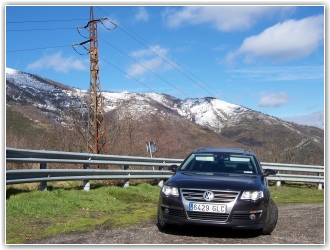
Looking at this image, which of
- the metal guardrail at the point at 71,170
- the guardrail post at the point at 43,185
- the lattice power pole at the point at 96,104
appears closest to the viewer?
the metal guardrail at the point at 71,170

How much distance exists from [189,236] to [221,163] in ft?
6.35

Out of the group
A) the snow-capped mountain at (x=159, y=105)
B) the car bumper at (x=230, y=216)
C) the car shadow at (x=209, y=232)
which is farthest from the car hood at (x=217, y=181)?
the snow-capped mountain at (x=159, y=105)

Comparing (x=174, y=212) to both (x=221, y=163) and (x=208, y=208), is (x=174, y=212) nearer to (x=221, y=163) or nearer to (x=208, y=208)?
(x=208, y=208)

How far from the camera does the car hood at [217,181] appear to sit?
6.77m

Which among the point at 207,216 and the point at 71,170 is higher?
the point at 71,170

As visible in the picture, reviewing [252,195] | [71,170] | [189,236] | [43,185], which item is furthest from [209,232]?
[71,170]

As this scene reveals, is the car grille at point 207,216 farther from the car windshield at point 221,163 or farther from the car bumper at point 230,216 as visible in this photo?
the car windshield at point 221,163

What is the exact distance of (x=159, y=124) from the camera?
55.3 m

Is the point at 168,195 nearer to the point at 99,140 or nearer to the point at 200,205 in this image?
the point at 200,205

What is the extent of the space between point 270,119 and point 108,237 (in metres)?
139

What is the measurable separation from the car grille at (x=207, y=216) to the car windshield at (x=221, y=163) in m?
1.48

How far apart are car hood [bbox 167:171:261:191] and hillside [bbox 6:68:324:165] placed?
10664mm

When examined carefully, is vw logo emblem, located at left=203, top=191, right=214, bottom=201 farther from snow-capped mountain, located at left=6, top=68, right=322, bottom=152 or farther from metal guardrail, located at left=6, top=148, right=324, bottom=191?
snow-capped mountain, located at left=6, top=68, right=322, bottom=152

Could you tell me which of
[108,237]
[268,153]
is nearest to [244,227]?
[108,237]
